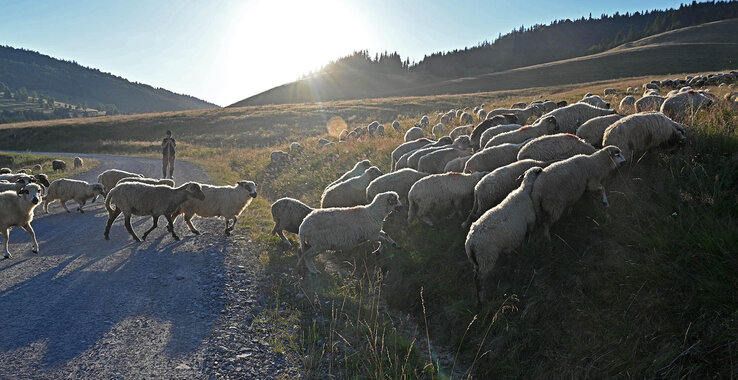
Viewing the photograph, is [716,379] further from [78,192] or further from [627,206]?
[78,192]

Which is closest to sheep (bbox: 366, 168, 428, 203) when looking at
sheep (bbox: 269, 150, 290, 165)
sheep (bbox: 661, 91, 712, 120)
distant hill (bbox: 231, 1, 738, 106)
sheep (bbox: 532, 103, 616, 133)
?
sheep (bbox: 532, 103, 616, 133)

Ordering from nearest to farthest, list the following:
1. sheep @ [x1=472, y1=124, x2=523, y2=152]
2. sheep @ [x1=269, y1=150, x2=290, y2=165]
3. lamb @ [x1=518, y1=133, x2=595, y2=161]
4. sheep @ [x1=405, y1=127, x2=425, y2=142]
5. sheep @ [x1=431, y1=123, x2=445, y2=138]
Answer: lamb @ [x1=518, y1=133, x2=595, y2=161], sheep @ [x1=472, y1=124, x2=523, y2=152], sheep @ [x1=405, y1=127, x2=425, y2=142], sheep @ [x1=431, y1=123, x2=445, y2=138], sheep @ [x1=269, y1=150, x2=290, y2=165]

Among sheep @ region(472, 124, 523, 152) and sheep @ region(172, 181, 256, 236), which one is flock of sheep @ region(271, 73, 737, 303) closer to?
sheep @ region(472, 124, 523, 152)

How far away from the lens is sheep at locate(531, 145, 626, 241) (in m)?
6.97

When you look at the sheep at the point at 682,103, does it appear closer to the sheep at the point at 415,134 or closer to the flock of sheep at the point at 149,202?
the sheep at the point at 415,134

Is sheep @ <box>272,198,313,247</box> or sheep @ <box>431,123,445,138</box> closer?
sheep @ <box>272,198,313,247</box>

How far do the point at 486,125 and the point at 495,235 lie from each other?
8.19 meters

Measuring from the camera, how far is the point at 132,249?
952 centimetres

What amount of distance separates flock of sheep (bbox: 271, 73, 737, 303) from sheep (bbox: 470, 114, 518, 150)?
0.10 meters

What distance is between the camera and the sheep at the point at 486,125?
13.5 m

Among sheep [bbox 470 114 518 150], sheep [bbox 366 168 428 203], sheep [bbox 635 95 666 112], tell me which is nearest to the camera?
sheep [bbox 366 168 428 203]

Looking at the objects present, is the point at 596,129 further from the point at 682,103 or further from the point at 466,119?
the point at 466,119

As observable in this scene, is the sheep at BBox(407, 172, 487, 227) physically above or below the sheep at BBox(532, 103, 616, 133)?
below

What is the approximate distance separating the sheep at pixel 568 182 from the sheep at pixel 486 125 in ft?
19.6
